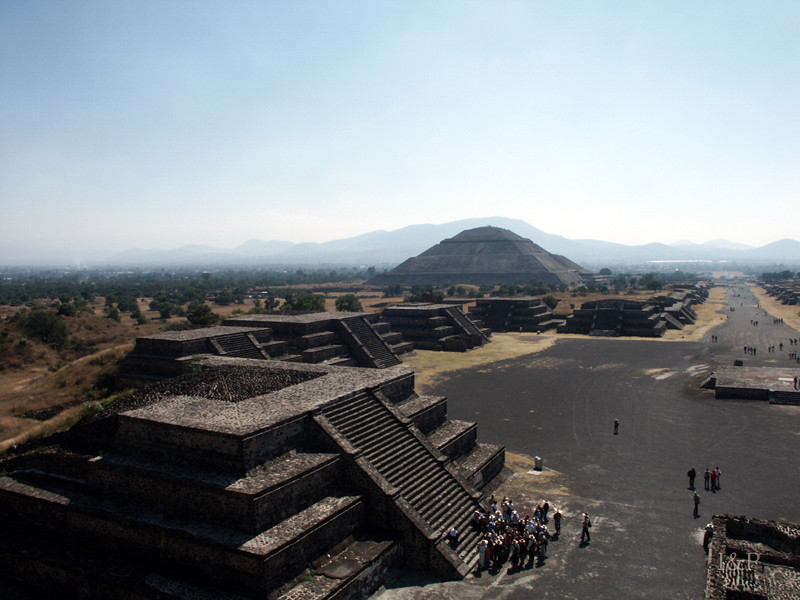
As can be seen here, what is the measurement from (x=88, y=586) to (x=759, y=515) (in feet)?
55.8

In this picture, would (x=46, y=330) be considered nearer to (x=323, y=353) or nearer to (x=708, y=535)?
(x=323, y=353)

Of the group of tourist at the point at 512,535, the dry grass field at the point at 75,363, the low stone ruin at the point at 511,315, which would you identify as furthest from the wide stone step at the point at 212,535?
the low stone ruin at the point at 511,315

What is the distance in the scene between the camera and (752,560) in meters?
12.1

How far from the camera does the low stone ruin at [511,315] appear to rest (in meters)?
55.8

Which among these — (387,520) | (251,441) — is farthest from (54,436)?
(387,520)

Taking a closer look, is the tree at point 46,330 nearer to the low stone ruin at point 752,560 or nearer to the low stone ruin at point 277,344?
the low stone ruin at point 277,344

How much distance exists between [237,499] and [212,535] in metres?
0.84

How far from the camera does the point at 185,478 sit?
38.0 feet

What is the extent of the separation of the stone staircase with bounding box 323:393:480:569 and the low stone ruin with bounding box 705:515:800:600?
5.37 m

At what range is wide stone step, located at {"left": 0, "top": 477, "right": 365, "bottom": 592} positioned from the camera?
33.3 ft

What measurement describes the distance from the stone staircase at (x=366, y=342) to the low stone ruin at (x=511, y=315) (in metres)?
22.0

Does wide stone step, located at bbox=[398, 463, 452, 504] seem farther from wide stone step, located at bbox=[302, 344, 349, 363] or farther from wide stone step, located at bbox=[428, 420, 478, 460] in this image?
wide stone step, located at bbox=[302, 344, 349, 363]

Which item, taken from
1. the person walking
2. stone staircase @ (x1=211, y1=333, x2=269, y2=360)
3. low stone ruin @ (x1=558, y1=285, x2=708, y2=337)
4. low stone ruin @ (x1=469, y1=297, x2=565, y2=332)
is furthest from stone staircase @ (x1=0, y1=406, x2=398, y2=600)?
low stone ruin @ (x1=558, y1=285, x2=708, y2=337)

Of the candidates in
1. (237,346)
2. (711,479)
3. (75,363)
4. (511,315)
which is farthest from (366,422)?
(511,315)
